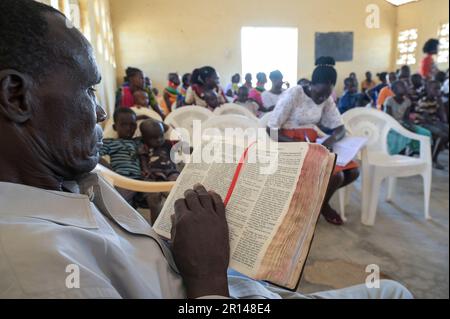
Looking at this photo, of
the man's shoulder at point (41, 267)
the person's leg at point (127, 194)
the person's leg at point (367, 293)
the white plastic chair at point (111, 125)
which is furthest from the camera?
the white plastic chair at point (111, 125)

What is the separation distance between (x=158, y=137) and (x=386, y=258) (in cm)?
127

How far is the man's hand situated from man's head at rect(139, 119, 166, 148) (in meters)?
1.16

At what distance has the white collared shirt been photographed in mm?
330

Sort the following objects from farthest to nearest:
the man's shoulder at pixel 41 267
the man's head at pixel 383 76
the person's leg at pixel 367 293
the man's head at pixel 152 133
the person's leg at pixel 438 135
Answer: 1. the person's leg at pixel 438 135
2. the man's head at pixel 152 133
3. the man's head at pixel 383 76
4. the person's leg at pixel 367 293
5. the man's shoulder at pixel 41 267

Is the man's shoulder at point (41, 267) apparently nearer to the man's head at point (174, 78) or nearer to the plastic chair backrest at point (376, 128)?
the man's head at point (174, 78)

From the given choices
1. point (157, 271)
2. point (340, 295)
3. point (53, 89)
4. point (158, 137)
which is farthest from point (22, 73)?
point (158, 137)

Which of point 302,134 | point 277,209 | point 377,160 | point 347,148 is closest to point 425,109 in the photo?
point 377,160

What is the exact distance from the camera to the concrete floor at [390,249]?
1392 millimetres

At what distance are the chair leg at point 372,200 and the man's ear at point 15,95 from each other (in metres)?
1.98

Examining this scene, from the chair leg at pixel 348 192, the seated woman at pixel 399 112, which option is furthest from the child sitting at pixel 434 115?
the chair leg at pixel 348 192

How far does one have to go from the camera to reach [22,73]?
392 millimetres

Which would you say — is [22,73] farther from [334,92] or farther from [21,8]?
[334,92]

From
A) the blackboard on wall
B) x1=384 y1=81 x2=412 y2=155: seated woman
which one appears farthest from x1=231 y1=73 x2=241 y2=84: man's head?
x1=384 y1=81 x2=412 y2=155: seated woman

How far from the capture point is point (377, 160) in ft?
6.96
